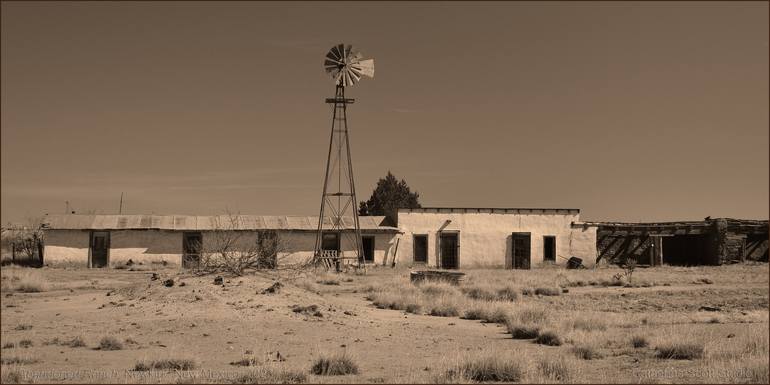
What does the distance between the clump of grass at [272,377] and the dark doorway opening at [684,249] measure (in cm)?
3487

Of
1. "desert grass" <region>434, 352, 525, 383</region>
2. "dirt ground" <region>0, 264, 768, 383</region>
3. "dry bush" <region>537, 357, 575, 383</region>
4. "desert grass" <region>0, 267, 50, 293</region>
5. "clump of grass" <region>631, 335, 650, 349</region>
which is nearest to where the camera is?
"dry bush" <region>537, 357, 575, 383</region>

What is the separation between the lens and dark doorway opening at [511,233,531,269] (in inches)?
1454

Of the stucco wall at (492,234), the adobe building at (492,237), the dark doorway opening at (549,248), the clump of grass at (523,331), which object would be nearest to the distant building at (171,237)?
the stucco wall at (492,234)

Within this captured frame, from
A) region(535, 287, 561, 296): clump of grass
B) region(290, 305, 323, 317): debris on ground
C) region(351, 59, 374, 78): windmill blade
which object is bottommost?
region(535, 287, 561, 296): clump of grass

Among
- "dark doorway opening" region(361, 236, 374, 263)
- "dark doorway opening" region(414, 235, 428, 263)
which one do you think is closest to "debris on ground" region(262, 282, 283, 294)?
"dark doorway opening" region(361, 236, 374, 263)

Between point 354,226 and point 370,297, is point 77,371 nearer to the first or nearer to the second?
point 370,297

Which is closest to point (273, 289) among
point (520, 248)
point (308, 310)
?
point (308, 310)

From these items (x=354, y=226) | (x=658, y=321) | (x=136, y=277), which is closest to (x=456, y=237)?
(x=354, y=226)

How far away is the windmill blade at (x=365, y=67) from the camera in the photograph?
31047 mm

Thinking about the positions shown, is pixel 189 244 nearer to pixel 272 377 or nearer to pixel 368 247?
pixel 368 247

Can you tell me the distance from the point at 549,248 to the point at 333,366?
28588 mm

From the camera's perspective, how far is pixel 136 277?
89.0 ft

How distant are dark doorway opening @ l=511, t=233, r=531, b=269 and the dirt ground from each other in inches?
532

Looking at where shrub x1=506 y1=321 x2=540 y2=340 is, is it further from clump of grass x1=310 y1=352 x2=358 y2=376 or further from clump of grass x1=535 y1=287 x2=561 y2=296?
clump of grass x1=535 y1=287 x2=561 y2=296
